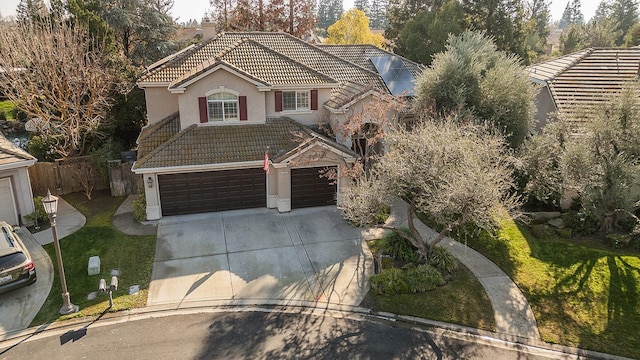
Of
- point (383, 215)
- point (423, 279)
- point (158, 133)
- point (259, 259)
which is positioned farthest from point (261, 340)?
point (158, 133)

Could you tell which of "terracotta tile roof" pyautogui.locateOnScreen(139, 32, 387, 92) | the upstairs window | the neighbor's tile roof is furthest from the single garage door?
the neighbor's tile roof

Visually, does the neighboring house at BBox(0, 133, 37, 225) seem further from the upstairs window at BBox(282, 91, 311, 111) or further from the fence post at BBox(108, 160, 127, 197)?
the upstairs window at BBox(282, 91, 311, 111)

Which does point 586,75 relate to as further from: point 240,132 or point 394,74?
point 240,132

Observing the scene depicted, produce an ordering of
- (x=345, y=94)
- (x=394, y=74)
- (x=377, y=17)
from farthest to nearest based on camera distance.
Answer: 1. (x=377, y=17)
2. (x=394, y=74)
3. (x=345, y=94)

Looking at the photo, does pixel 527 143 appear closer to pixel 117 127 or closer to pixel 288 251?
pixel 288 251

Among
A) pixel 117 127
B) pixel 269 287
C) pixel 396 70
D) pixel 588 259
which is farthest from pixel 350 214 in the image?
pixel 117 127

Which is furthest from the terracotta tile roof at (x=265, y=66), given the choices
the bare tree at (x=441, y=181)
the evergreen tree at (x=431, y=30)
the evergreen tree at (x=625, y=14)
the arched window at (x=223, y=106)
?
the evergreen tree at (x=625, y=14)
